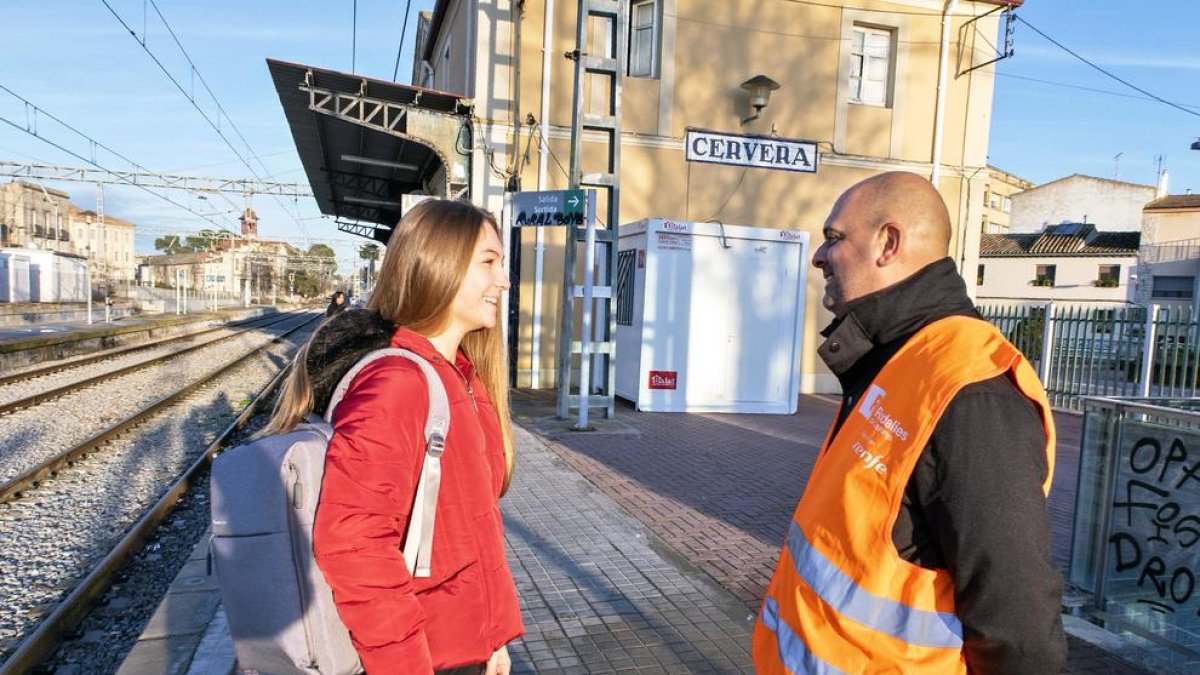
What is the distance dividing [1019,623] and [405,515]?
1190mm

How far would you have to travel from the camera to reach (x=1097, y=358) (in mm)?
12328

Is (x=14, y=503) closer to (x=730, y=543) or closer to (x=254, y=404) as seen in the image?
(x=254, y=404)

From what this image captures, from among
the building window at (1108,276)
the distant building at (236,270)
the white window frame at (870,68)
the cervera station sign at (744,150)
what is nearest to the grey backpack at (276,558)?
the cervera station sign at (744,150)

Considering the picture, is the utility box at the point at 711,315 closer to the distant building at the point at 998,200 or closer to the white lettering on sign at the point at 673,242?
the white lettering on sign at the point at 673,242

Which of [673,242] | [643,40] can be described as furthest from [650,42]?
[673,242]

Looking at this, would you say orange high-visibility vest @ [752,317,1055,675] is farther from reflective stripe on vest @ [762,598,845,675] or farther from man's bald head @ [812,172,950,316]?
man's bald head @ [812,172,950,316]

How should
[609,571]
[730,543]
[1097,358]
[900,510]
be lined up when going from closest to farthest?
1. [900,510]
2. [609,571]
3. [730,543]
4. [1097,358]

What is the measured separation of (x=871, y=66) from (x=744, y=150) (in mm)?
4289

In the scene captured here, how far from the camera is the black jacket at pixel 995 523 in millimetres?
1229

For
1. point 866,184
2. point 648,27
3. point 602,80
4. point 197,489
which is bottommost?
point 197,489

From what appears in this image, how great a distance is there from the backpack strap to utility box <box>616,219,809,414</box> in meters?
8.77

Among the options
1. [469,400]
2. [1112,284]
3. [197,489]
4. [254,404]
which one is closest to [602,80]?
[254,404]

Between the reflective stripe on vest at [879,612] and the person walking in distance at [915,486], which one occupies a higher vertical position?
the person walking in distance at [915,486]

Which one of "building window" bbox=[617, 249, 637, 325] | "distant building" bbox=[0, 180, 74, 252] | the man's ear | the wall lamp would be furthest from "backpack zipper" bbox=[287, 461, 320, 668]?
"distant building" bbox=[0, 180, 74, 252]
